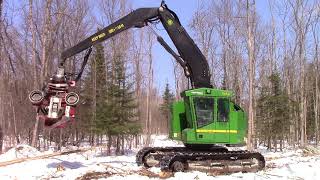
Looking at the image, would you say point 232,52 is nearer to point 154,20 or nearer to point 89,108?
→ point 89,108

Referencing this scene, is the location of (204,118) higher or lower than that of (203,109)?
lower

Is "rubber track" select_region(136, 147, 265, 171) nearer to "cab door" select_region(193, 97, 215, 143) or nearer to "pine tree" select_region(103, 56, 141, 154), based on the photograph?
"cab door" select_region(193, 97, 215, 143)

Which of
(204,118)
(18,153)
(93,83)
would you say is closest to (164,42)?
(204,118)

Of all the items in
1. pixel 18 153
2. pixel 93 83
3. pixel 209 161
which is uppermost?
pixel 93 83

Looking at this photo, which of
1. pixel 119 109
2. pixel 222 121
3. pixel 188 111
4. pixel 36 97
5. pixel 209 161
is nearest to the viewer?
pixel 36 97

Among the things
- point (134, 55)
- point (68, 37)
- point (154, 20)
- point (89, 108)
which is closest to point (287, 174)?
point (154, 20)

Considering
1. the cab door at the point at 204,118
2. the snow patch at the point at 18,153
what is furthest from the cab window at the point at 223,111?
the snow patch at the point at 18,153

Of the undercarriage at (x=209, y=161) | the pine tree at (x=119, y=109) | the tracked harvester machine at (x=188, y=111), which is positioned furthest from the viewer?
the pine tree at (x=119, y=109)

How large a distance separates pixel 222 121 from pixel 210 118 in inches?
15.9

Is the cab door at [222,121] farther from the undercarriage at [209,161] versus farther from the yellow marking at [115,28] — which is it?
the yellow marking at [115,28]

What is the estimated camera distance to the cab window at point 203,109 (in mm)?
13461

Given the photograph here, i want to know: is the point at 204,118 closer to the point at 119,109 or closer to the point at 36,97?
the point at 36,97

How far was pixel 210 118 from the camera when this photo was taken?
13508 millimetres

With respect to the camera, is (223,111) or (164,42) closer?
(223,111)
